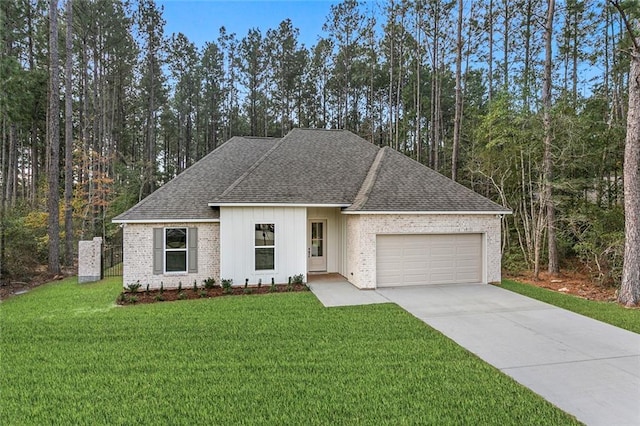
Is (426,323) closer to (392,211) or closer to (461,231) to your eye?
(392,211)

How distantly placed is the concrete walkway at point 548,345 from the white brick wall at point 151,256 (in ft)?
14.8

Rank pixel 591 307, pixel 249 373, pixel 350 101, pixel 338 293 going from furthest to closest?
pixel 350 101 < pixel 338 293 < pixel 591 307 < pixel 249 373

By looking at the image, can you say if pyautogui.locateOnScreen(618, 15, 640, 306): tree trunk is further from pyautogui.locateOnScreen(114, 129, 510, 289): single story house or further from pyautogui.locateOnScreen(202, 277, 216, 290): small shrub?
pyautogui.locateOnScreen(202, 277, 216, 290): small shrub

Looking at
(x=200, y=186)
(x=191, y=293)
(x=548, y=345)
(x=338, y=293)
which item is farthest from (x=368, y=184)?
(x=548, y=345)

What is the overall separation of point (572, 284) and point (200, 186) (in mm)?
13402

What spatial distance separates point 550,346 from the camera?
234 inches

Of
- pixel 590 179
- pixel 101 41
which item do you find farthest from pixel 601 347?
pixel 101 41

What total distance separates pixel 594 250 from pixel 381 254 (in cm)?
705

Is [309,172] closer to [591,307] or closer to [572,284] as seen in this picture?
[591,307]

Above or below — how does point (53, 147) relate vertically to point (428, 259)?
above

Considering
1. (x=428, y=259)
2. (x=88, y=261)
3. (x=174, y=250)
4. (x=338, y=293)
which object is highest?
(x=174, y=250)

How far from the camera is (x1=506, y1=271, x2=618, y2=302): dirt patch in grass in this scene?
398 inches

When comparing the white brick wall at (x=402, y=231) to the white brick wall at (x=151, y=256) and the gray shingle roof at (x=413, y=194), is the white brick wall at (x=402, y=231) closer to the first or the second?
the gray shingle roof at (x=413, y=194)

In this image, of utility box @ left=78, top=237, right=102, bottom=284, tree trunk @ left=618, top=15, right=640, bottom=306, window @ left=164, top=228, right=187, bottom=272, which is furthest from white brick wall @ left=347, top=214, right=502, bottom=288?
utility box @ left=78, top=237, right=102, bottom=284
